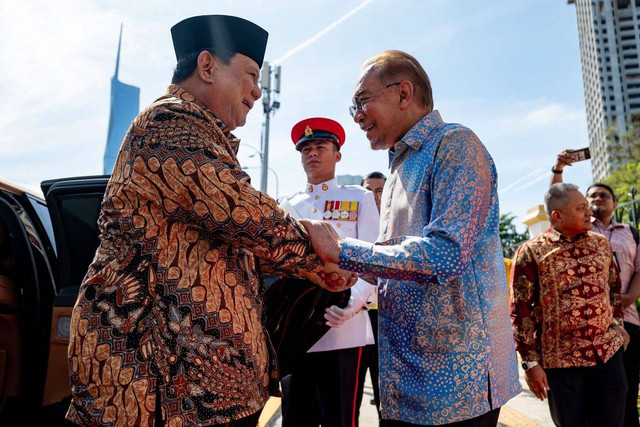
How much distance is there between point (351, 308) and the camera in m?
2.85

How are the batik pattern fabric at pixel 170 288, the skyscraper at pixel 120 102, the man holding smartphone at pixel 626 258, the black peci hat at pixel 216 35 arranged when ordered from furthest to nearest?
the skyscraper at pixel 120 102 < the man holding smartphone at pixel 626 258 < the black peci hat at pixel 216 35 < the batik pattern fabric at pixel 170 288

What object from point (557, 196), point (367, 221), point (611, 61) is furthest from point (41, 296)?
point (611, 61)

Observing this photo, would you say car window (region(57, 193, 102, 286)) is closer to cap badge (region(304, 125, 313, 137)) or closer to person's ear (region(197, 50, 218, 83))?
person's ear (region(197, 50, 218, 83))

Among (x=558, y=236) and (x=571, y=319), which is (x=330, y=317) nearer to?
(x=571, y=319)

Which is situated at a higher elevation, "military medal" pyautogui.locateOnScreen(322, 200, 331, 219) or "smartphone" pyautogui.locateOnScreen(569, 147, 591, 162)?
"smartphone" pyautogui.locateOnScreen(569, 147, 591, 162)

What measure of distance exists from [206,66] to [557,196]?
9.64ft

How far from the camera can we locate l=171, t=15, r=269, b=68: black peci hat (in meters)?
1.87

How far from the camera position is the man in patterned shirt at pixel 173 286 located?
1470 mm

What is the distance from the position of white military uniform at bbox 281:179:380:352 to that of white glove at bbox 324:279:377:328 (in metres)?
0.26

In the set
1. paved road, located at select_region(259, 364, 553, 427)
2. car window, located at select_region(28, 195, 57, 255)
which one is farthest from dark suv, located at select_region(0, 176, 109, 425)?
paved road, located at select_region(259, 364, 553, 427)

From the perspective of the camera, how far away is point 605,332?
3.48 metres

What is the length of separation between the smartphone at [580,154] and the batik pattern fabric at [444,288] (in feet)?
10.5

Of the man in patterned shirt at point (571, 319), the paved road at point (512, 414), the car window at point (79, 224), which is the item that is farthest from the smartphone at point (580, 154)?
the car window at point (79, 224)

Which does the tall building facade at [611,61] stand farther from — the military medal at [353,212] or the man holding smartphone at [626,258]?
the military medal at [353,212]
